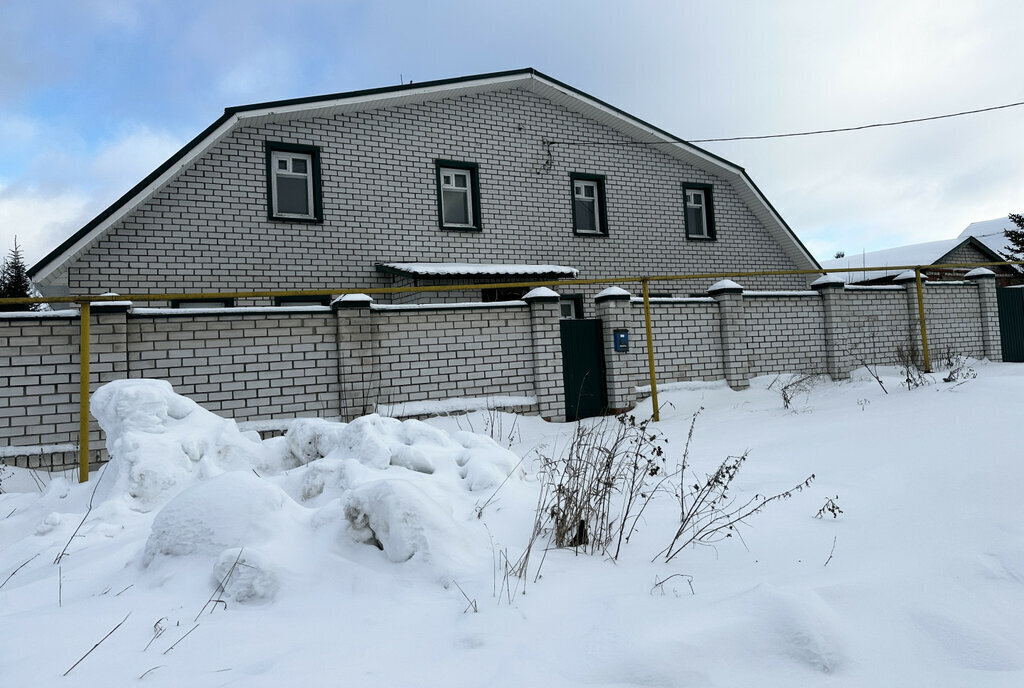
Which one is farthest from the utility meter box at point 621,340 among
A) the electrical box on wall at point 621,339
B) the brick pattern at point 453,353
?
the brick pattern at point 453,353

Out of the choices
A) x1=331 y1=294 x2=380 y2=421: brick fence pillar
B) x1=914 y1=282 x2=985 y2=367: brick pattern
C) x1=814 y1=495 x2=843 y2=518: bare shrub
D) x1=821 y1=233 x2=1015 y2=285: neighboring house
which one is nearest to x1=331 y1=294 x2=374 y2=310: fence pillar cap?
x1=331 y1=294 x2=380 y2=421: brick fence pillar

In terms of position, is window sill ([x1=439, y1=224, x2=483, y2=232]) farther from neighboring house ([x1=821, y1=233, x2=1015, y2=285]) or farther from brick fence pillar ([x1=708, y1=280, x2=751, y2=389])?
neighboring house ([x1=821, y1=233, x2=1015, y2=285])

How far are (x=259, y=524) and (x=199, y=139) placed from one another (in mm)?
8209

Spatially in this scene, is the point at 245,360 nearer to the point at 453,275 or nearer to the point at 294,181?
the point at 453,275

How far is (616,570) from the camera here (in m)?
2.70

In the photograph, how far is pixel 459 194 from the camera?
37.0 feet

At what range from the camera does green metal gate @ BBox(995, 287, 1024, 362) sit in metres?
12.1

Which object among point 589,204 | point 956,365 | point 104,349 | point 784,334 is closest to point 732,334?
point 784,334

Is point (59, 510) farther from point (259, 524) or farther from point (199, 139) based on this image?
point (199, 139)

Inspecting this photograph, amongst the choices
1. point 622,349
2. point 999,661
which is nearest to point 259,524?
point 999,661

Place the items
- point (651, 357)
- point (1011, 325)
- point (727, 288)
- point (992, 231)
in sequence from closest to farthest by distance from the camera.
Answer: point (651, 357), point (727, 288), point (1011, 325), point (992, 231)

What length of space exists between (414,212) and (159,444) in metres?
7.40

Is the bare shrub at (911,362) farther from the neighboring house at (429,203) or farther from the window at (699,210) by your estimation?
the window at (699,210)

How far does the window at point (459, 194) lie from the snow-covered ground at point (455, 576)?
7406 millimetres
